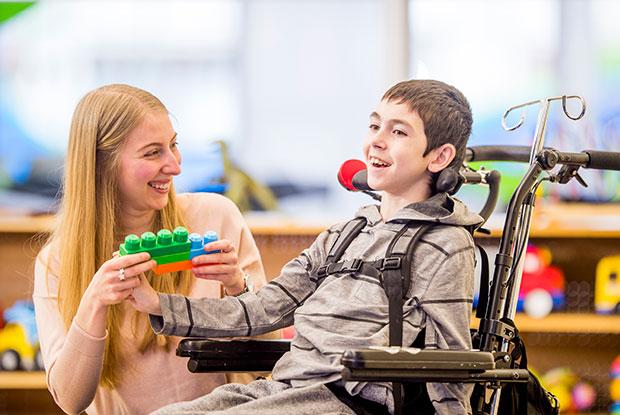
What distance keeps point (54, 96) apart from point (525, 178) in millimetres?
2184

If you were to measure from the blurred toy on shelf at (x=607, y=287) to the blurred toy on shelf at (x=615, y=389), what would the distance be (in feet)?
0.57

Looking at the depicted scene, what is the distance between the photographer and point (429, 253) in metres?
1.53

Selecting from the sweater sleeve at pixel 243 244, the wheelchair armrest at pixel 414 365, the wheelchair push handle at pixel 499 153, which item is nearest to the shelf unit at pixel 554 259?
the sweater sleeve at pixel 243 244

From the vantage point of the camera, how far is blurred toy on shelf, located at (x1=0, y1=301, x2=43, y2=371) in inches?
118

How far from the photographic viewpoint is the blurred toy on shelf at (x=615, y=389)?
303 centimetres

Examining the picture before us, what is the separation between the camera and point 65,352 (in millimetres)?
1668

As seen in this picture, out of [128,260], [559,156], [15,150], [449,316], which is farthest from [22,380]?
[559,156]

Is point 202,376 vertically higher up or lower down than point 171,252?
lower down

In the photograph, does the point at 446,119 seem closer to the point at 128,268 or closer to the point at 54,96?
the point at 128,268

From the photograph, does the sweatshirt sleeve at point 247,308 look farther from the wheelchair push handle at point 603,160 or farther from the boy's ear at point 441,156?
the wheelchair push handle at point 603,160

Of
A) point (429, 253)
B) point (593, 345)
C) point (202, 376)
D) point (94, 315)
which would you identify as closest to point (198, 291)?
point (202, 376)

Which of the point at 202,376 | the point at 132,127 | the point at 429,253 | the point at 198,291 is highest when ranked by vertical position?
the point at 132,127

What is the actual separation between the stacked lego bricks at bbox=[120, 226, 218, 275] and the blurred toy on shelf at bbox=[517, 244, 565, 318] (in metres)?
1.68

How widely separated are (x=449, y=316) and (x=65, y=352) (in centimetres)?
68
